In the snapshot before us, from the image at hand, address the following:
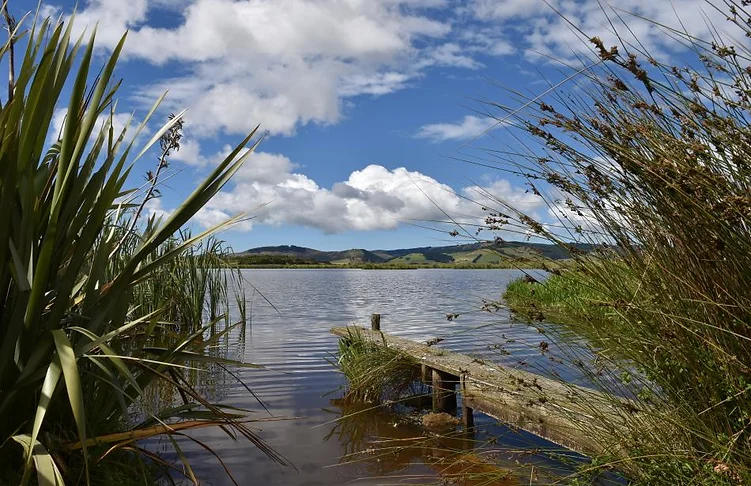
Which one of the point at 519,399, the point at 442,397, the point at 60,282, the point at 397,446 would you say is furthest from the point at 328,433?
the point at 60,282

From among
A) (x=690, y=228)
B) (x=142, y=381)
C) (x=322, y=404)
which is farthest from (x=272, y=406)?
(x=690, y=228)

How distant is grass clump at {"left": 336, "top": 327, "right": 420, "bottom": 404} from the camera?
804cm

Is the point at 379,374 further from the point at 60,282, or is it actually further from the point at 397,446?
the point at 60,282

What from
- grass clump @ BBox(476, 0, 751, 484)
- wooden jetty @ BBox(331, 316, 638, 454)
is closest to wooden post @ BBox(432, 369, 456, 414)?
wooden jetty @ BBox(331, 316, 638, 454)

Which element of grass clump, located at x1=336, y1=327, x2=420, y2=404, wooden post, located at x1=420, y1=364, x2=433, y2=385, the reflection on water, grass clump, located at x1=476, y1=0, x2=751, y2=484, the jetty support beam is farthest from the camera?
grass clump, located at x1=336, y1=327, x2=420, y2=404

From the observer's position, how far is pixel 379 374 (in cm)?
808

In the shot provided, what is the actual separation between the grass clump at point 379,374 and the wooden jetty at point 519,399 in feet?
0.76

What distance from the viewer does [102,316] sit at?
292 cm

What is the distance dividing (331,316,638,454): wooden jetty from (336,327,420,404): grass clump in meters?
0.23

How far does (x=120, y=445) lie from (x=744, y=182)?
9.81 feet

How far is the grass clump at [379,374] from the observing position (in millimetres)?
8039

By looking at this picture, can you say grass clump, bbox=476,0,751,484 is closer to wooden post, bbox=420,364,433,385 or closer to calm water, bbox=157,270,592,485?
calm water, bbox=157,270,592,485

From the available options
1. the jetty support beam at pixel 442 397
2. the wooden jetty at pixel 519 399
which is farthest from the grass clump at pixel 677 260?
the jetty support beam at pixel 442 397

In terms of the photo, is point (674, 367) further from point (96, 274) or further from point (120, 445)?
point (96, 274)
